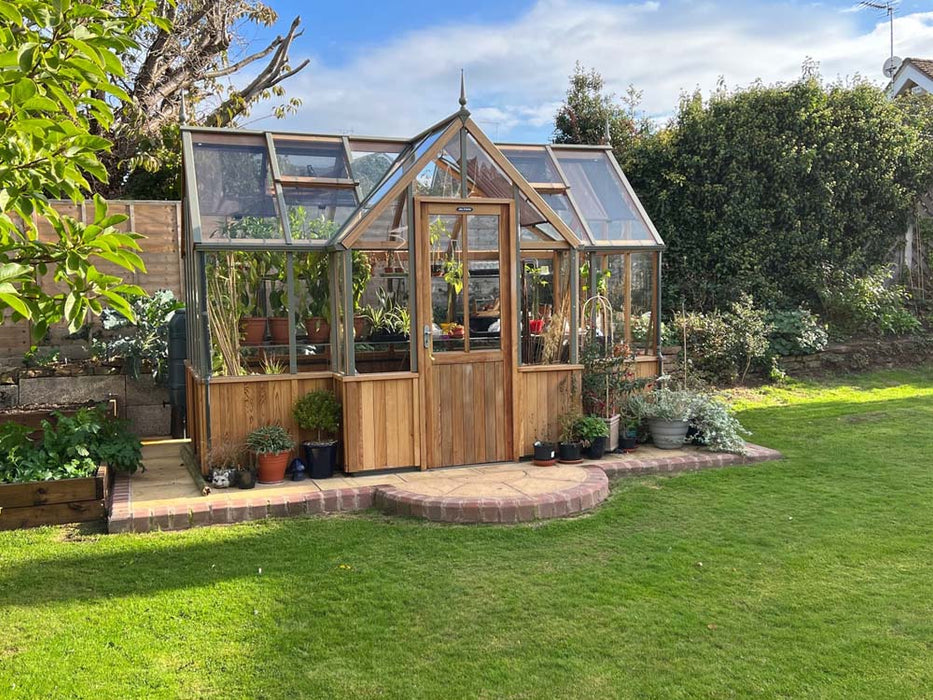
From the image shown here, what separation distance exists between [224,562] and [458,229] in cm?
350

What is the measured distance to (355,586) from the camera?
13.9 feet

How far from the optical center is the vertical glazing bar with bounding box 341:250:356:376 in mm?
6410

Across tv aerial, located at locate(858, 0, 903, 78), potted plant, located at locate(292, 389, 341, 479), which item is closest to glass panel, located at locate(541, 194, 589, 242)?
potted plant, located at locate(292, 389, 341, 479)

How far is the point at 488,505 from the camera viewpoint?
547 centimetres

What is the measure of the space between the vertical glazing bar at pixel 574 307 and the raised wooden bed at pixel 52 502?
421cm

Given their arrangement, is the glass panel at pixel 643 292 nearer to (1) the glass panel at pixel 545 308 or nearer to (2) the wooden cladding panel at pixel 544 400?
(1) the glass panel at pixel 545 308

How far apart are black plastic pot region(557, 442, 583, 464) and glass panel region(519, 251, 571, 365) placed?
846 millimetres

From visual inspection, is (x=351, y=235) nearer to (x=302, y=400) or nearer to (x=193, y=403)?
(x=302, y=400)

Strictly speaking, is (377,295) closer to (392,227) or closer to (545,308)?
(392,227)

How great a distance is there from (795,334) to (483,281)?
6.65m

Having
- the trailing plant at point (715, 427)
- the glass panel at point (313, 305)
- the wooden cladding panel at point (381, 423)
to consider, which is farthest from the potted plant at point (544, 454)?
the glass panel at point (313, 305)

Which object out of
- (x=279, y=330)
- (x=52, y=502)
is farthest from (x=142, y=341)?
(x=52, y=502)

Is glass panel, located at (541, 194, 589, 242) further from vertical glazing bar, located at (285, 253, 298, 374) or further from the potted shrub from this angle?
vertical glazing bar, located at (285, 253, 298, 374)

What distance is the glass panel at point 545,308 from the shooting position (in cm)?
732
